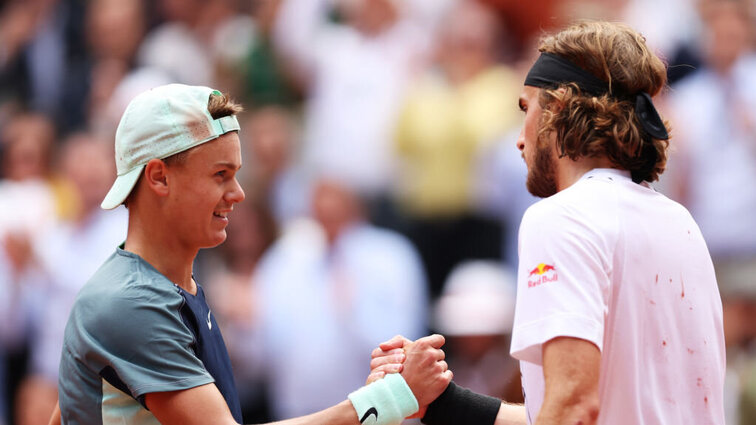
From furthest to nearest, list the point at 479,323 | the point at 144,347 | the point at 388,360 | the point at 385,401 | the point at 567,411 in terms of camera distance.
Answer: the point at 479,323 < the point at 388,360 < the point at 385,401 < the point at 144,347 < the point at 567,411

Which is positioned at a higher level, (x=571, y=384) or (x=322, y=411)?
(x=571, y=384)

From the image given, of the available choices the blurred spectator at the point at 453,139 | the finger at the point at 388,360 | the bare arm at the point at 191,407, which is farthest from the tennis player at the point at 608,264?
the blurred spectator at the point at 453,139

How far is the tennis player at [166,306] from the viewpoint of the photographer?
3078mm

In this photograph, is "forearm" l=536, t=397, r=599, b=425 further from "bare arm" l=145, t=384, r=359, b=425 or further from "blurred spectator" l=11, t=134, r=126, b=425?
"blurred spectator" l=11, t=134, r=126, b=425

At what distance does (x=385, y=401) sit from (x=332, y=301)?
434cm

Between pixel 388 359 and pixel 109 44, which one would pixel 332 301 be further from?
pixel 388 359

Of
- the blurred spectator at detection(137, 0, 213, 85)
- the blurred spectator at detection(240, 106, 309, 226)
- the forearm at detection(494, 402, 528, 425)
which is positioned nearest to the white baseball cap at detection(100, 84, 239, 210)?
the forearm at detection(494, 402, 528, 425)

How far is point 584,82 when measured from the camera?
119 inches

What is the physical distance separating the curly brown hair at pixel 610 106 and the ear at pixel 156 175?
1.18 meters

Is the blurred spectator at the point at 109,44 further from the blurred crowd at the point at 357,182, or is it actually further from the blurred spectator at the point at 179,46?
the blurred spectator at the point at 179,46

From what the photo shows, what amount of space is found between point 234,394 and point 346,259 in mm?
4314

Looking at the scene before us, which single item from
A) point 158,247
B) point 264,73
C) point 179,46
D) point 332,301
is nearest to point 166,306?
point 158,247

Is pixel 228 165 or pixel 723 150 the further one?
pixel 723 150

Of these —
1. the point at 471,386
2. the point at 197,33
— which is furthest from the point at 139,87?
the point at 471,386
